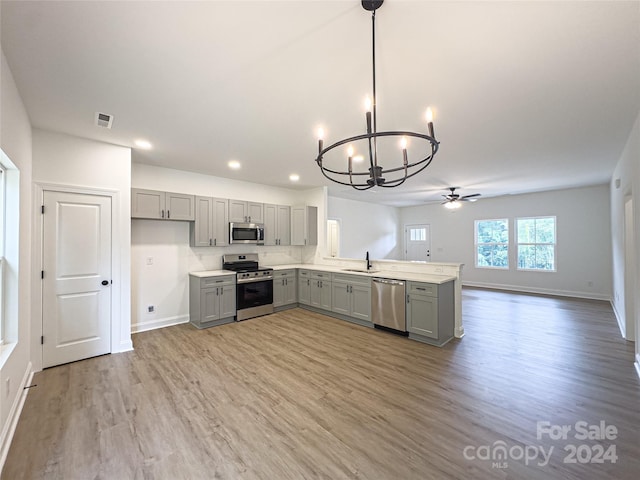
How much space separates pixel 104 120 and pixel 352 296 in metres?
4.16

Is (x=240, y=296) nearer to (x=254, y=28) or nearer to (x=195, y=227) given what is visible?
(x=195, y=227)

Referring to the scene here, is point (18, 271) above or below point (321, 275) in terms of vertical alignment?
above

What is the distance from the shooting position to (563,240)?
6785 millimetres

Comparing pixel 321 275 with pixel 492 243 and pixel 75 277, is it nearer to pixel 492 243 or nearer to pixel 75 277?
pixel 75 277

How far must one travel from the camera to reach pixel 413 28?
5.35ft

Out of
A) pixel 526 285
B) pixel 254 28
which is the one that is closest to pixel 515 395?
pixel 254 28

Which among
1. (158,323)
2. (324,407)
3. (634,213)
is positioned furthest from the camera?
(158,323)

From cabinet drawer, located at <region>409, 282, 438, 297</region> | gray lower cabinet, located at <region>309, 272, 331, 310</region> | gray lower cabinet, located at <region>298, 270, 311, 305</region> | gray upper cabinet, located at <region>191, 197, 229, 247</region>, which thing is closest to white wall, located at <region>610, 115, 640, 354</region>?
cabinet drawer, located at <region>409, 282, 438, 297</region>

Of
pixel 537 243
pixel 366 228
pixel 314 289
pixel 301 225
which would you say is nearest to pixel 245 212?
pixel 301 225

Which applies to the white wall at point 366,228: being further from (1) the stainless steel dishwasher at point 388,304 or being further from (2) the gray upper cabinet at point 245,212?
(1) the stainless steel dishwasher at point 388,304

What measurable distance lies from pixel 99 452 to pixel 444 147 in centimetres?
468

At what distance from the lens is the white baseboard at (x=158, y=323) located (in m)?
4.30

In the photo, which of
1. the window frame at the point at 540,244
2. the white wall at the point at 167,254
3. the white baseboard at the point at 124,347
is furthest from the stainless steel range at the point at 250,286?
the window frame at the point at 540,244

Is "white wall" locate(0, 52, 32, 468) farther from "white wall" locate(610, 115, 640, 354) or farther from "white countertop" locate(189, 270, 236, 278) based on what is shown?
"white wall" locate(610, 115, 640, 354)
